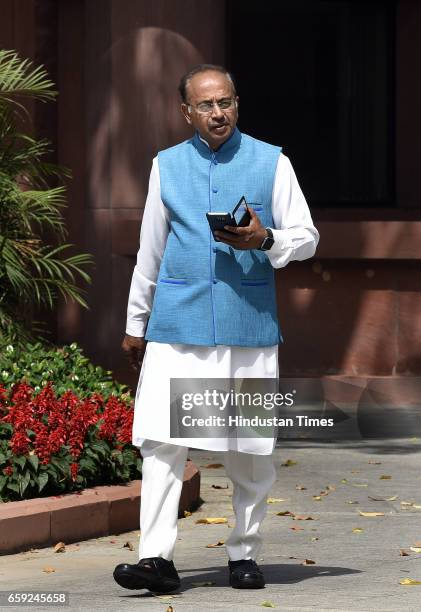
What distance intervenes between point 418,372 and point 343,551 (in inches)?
239

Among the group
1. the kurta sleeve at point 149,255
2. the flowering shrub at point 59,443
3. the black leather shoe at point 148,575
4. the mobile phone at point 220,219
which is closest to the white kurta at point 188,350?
the kurta sleeve at point 149,255

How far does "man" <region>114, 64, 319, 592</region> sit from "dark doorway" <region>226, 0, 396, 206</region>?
7.89 metres

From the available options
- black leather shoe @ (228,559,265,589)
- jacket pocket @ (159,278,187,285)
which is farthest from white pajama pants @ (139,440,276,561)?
jacket pocket @ (159,278,187,285)

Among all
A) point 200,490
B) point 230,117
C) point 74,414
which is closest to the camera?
point 230,117

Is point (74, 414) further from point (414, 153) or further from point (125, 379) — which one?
point (414, 153)

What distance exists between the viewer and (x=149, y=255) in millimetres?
6516

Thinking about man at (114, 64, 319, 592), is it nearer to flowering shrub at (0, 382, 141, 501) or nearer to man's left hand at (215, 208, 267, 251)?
man's left hand at (215, 208, 267, 251)

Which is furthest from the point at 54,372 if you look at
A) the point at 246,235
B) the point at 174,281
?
the point at 246,235

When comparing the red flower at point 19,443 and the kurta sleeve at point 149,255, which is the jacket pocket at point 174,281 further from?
the red flower at point 19,443

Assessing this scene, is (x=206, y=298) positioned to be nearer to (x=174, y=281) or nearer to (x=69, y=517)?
(x=174, y=281)

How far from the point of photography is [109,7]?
44.3ft

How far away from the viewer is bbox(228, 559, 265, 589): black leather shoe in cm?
642

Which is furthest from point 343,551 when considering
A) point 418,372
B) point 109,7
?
point 109,7

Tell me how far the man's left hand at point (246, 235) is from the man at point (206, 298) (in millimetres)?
40
